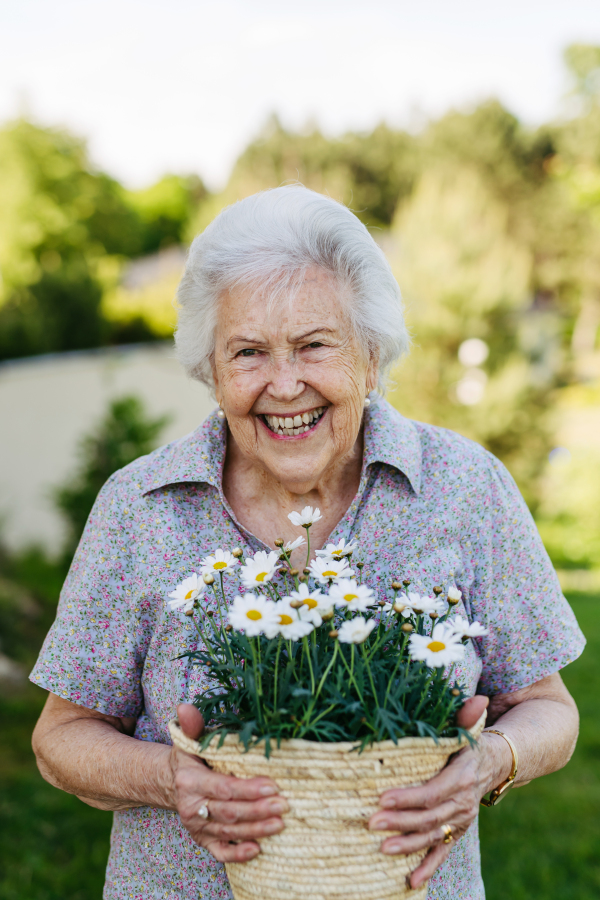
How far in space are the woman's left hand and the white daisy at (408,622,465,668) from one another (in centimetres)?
12

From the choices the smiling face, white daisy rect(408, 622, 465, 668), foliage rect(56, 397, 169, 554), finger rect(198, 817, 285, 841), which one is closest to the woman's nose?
the smiling face

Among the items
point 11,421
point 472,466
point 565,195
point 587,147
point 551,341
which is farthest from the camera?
point 565,195

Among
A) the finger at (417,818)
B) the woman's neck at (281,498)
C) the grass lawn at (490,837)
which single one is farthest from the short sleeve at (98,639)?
the grass lawn at (490,837)

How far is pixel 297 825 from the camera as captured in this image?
44.8 inches

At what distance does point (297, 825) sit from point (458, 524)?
80cm

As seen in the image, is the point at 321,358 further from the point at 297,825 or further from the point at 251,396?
the point at 297,825

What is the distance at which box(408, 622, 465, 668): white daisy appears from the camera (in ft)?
3.73

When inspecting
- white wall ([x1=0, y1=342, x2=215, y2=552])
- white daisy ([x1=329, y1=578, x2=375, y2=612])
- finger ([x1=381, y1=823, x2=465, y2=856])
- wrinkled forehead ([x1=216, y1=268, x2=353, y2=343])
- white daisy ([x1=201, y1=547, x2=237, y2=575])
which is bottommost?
white wall ([x1=0, y1=342, x2=215, y2=552])

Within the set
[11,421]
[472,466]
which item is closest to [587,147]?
[11,421]

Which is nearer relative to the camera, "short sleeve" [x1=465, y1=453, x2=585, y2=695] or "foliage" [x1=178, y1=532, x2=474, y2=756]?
"foliage" [x1=178, y1=532, x2=474, y2=756]

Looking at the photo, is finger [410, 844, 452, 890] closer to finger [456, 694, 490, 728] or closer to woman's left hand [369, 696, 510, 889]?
woman's left hand [369, 696, 510, 889]

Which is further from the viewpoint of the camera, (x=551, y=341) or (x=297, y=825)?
(x=551, y=341)

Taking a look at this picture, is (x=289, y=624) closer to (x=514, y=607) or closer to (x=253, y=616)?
(x=253, y=616)

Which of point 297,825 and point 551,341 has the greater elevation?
point 297,825
